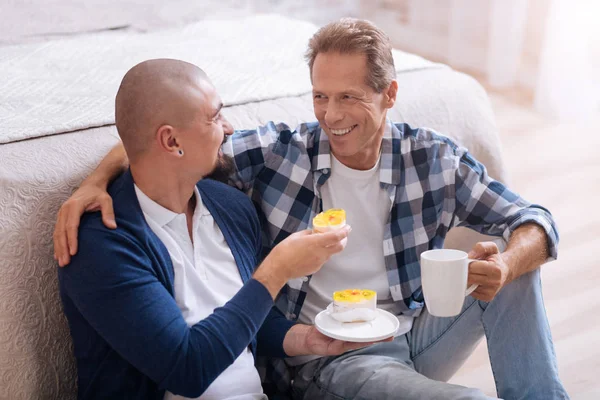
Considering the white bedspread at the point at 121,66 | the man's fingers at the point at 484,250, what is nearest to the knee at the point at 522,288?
the man's fingers at the point at 484,250

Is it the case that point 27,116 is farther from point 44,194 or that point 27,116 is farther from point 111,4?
point 111,4

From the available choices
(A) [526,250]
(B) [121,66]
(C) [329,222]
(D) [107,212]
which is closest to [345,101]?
(C) [329,222]

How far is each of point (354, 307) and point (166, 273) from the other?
14.2 inches

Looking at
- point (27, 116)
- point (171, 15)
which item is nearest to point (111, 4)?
point (171, 15)

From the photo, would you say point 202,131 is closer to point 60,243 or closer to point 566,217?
point 60,243

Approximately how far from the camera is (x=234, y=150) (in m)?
1.71

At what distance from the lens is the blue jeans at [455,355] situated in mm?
1571

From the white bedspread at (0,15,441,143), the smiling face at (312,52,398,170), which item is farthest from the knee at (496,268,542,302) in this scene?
the white bedspread at (0,15,441,143)

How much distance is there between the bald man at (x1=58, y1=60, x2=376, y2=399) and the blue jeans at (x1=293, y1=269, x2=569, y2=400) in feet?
0.39

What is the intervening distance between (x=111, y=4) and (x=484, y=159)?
1.75 meters

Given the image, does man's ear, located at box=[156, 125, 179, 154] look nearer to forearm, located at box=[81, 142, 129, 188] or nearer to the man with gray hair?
forearm, located at box=[81, 142, 129, 188]

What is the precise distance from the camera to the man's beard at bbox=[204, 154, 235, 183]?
5.57 feet

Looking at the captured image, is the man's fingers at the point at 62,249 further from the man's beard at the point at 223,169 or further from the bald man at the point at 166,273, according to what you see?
the man's beard at the point at 223,169

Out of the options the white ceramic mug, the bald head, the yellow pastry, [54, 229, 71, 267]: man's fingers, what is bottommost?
the white ceramic mug
